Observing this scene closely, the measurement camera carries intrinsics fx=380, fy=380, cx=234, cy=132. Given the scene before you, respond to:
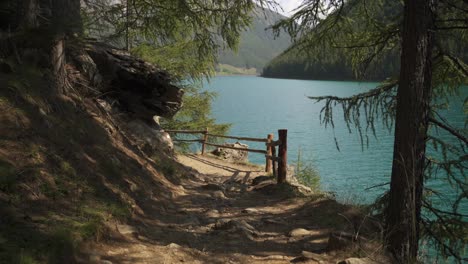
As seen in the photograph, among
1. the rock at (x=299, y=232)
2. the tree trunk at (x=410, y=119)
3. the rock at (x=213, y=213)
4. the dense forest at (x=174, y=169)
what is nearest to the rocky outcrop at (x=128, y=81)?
the dense forest at (x=174, y=169)

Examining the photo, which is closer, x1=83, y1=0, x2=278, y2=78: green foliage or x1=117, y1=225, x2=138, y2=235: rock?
x1=117, y1=225, x2=138, y2=235: rock

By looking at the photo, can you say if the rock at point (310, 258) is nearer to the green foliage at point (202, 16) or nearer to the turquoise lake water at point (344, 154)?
the turquoise lake water at point (344, 154)

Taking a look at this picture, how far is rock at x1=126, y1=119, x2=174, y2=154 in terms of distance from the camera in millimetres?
9125

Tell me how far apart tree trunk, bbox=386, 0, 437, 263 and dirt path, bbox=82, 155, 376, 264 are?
3.21 ft

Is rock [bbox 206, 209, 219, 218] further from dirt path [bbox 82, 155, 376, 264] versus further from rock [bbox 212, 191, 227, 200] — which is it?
rock [bbox 212, 191, 227, 200]

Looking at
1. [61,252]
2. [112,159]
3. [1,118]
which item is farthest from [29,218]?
[112,159]

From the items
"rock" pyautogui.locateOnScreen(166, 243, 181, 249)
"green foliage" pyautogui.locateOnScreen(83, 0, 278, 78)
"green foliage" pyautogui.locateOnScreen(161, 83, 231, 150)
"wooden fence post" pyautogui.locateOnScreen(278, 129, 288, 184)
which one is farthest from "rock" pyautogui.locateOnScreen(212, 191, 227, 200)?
"green foliage" pyautogui.locateOnScreen(161, 83, 231, 150)

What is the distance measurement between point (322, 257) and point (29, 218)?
3240 mm

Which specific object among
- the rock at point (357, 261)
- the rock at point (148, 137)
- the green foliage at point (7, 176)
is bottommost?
the rock at point (357, 261)

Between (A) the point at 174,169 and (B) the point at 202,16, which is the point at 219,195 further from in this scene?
(B) the point at 202,16

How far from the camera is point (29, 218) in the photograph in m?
3.72

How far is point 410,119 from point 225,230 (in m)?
2.98

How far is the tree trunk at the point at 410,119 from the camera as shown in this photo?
474 cm

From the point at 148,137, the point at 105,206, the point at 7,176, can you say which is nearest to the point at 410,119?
the point at 105,206
